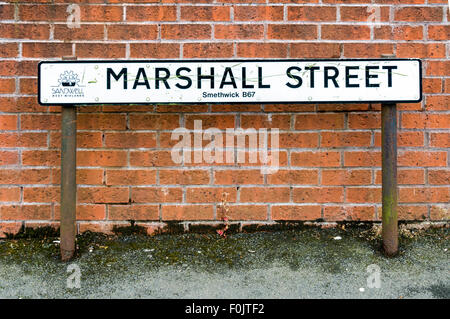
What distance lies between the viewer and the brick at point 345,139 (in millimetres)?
2018

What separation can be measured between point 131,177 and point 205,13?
1.00 metres

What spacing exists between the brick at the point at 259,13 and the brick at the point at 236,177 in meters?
0.85

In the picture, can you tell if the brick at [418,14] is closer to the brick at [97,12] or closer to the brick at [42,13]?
the brick at [97,12]

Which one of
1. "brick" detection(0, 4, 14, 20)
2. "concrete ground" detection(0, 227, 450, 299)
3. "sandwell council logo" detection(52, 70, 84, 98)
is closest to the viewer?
"concrete ground" detection(0, 227, 450, 299)

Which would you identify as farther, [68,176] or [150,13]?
[150,13]

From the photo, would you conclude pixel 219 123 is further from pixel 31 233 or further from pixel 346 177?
pixel 31 233

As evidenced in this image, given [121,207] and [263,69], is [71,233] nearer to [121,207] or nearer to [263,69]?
[121,207]

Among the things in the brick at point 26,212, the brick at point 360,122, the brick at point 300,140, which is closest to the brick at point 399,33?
the brick at point 360,122

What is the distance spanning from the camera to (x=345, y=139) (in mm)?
2020

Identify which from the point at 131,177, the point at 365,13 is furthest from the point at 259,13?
the point at 131,177

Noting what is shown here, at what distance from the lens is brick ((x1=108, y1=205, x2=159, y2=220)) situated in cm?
203

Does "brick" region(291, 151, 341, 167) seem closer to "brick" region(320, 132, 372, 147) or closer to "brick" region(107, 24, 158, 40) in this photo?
"brick" region(320, 132, 372, 147)

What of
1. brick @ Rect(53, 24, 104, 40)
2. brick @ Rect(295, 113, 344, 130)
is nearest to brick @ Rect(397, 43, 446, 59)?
brick @ Rect(295, 113, 344, 130)

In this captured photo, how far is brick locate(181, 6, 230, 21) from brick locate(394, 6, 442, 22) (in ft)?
3.12
